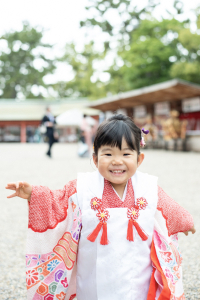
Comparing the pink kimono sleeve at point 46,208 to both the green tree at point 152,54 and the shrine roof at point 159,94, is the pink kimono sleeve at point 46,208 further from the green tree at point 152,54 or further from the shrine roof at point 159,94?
the green tree at point 152,54

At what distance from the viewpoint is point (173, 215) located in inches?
61.7

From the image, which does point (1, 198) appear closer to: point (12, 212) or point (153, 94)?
point (12, 212)

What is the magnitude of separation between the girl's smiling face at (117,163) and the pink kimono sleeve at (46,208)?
0.19 m

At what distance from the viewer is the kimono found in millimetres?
1452

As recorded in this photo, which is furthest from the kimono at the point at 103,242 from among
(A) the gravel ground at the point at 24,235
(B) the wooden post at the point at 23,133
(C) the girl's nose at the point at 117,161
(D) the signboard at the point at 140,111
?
(B) the wooden post at the point at 23,133

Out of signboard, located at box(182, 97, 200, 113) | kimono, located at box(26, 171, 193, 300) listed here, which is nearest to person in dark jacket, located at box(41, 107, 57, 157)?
signboard, located at box(182, 97, 200, 113)

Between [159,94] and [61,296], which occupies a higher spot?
[159,94]

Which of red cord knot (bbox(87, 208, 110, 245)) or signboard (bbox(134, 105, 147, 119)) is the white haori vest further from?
signboard (bbox(134, 105, 147, 119))

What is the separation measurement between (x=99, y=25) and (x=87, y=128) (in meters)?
17.4

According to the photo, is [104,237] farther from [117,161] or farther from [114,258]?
[117,161]

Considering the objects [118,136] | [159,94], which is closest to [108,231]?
[118,136]

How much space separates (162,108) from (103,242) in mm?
13066

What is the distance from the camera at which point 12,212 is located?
12.1ft

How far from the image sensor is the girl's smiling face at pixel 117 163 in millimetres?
1504
